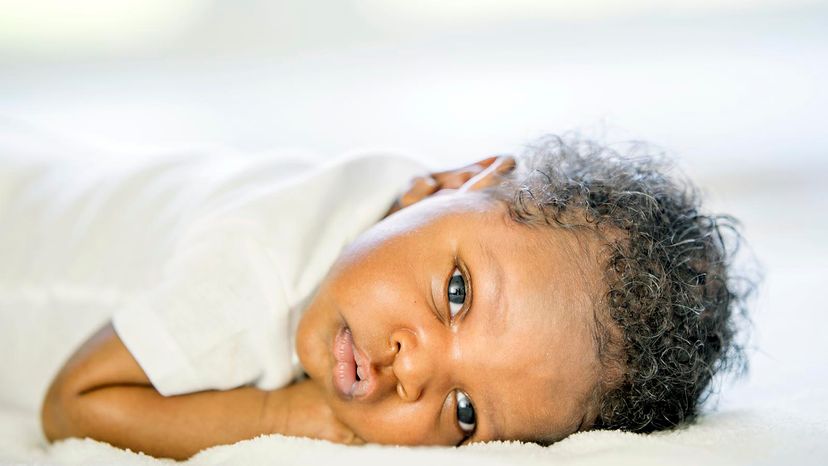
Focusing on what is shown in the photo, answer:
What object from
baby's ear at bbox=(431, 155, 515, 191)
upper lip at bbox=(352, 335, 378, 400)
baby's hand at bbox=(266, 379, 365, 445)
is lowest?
baby's hand at bbox=(266, 379, 365, 445)

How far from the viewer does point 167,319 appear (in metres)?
1.14

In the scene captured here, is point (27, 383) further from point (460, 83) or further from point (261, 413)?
point (460, 83)

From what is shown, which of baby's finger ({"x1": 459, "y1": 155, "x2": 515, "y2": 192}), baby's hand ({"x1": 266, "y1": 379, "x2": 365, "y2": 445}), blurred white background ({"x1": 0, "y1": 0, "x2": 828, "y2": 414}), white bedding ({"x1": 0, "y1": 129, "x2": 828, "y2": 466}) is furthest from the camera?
blurred white background ({"x1": 0, "y1": 0, "x2": 828, "y2": 414})

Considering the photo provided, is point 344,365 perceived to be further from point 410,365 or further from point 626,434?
point 626,434

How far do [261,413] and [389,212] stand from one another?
0.38 metres

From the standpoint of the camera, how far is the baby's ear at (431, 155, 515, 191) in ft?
4.12

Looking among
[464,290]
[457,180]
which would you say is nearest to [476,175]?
[457,180]

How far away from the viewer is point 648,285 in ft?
3.48

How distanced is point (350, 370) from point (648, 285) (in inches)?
15.4

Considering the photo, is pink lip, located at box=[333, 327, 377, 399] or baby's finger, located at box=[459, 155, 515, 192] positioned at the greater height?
baby's finger, located at box=[459, 155, 515, 192]

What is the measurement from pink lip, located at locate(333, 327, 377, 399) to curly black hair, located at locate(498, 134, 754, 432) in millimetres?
271

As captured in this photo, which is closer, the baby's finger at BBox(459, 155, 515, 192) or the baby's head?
the baby's head

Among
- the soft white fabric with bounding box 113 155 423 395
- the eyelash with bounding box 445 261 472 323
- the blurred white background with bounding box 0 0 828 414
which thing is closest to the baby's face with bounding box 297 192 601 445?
the eyelash with bounding box 445 261 472 323

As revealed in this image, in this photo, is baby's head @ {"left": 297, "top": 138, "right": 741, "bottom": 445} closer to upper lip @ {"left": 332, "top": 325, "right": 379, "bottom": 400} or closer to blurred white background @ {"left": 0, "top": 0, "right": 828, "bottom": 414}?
upper lip @ {"left": 332, "top": 325, "right": 379, "bottom": 400}
